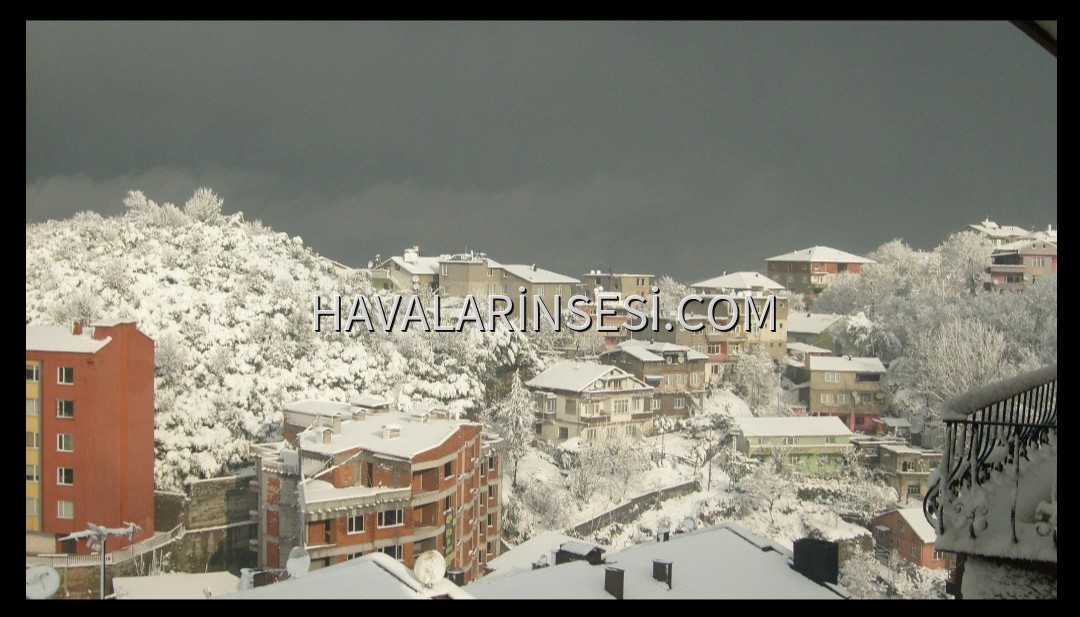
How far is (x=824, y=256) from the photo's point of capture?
13188 millimetres

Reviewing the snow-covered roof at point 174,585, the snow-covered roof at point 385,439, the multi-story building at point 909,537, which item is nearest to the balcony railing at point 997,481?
the snow-covered roof at point 385,439

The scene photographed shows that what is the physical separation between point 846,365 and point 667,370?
2719 mm

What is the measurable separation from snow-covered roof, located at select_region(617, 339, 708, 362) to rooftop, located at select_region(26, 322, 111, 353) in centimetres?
652

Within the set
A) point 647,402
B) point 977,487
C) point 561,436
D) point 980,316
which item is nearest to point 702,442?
point 647,402

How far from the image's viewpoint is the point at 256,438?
31.0ft

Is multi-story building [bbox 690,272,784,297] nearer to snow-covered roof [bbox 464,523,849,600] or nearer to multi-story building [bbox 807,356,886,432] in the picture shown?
multi-story building [bbox 807,356,886,432]

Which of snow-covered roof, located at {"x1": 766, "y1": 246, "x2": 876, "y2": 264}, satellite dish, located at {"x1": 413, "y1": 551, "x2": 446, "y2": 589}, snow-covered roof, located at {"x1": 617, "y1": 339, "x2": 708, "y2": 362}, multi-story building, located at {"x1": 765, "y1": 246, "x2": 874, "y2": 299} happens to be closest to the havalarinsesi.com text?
snow-covered roof, located at {"x1": 617, "y1": 339, "x2": 708, "y2": 362}

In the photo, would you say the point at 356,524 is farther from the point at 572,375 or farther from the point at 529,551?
the point at 572,375

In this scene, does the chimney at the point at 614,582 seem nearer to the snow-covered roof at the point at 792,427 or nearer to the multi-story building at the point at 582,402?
the multi-story building at the point at 582,402

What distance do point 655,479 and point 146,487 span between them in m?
5.66

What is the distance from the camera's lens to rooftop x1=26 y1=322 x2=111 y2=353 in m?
6.90
